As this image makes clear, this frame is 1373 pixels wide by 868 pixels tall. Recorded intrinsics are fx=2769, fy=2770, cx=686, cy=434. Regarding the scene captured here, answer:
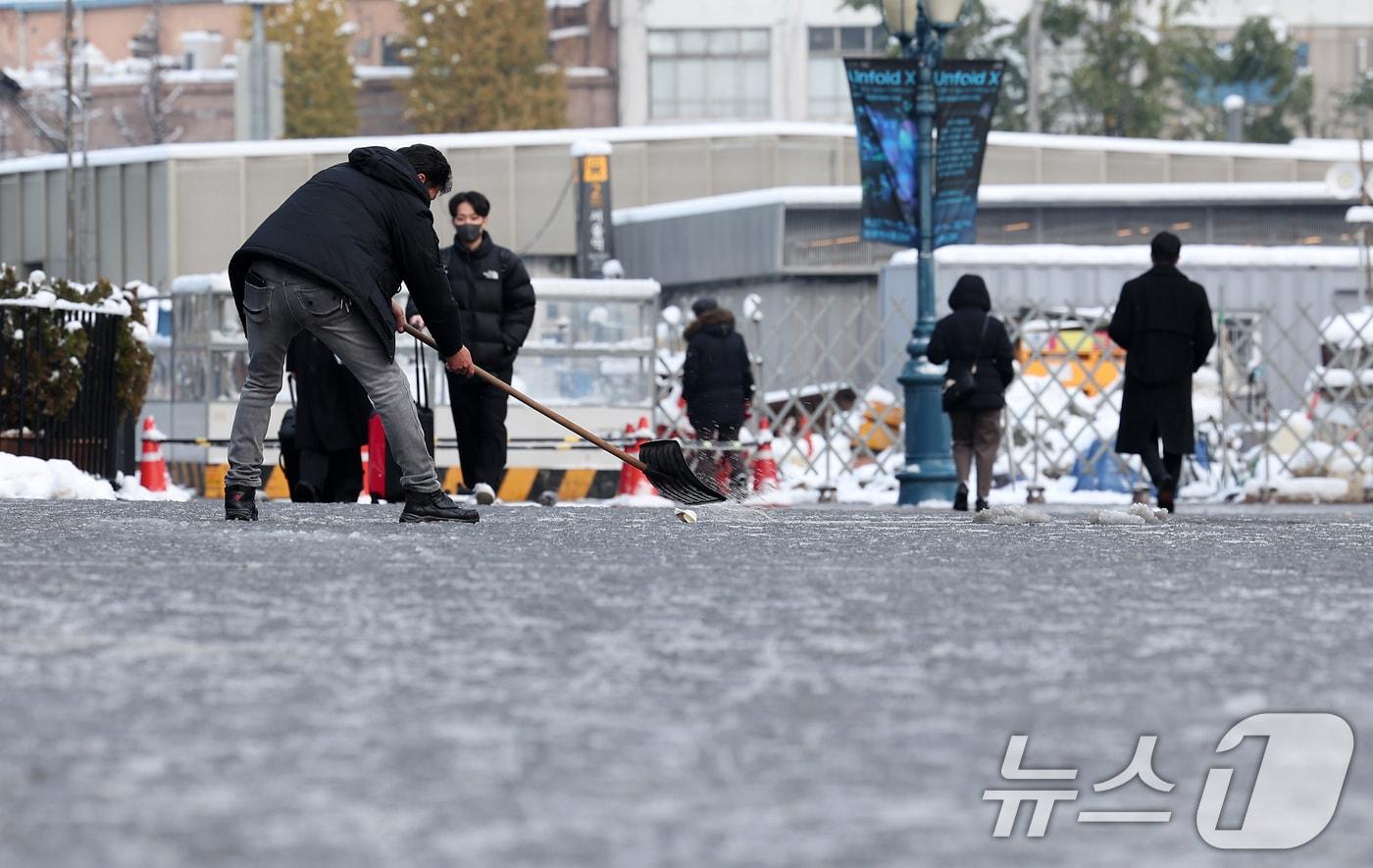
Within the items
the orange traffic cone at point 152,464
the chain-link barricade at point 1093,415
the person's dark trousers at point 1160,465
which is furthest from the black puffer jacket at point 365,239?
the chain-link barricade at point 1093,415

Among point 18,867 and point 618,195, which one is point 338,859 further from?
point 618,195

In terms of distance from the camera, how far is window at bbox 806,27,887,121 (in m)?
64.1

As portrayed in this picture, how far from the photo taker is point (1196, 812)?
347cm

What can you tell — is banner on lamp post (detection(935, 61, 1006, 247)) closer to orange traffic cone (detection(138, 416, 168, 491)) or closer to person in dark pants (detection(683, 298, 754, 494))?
person in dark pants (detection(683, 298, 754, 494))

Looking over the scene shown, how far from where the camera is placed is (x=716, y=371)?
15.9 meters

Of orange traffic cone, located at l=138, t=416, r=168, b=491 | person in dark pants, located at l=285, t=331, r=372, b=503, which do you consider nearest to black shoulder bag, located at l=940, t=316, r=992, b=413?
person in dark pants, located at l=285, t=331, r=372, b=503

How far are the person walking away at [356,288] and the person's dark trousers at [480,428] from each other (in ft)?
10.2

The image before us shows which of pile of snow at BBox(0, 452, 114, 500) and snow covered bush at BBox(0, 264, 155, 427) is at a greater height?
snow covered bush at BBox(0, 264, 155, 427)

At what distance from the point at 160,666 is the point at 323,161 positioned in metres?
37.1

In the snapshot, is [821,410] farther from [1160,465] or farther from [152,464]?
[1160,465]

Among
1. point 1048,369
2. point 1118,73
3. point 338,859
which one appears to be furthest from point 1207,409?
point 1118,73

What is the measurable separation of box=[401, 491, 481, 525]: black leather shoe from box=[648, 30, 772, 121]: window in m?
55.3

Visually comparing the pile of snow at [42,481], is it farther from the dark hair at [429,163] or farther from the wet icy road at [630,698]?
the wet icy road at [630,698]

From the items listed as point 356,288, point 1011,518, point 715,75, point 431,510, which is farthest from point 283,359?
point 715,75
